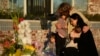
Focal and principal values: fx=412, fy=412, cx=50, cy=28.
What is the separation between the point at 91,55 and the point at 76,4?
4359 millimetres

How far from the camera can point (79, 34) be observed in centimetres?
728

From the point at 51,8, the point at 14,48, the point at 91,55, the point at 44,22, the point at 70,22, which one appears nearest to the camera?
the point at 14,48

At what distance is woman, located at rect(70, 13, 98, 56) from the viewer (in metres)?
7.10

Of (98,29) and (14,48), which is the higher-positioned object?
(14,48)

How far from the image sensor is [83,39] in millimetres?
7301

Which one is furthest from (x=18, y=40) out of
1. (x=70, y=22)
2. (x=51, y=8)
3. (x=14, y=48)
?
(x=51, y=8)

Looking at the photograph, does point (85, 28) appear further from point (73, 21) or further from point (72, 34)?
point (73, 21)

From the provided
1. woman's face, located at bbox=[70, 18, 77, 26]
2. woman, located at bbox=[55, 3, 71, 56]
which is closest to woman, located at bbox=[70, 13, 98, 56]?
woman's face, located at bbox=[70, 18, 77, 26]

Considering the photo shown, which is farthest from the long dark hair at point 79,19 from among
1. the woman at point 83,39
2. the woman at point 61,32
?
the woman at point 61,32

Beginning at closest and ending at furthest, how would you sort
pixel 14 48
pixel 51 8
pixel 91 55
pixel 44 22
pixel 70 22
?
pixel 14 48 < pixel 70 22 < pixel 91 55 < pixel 44 22 < pixel 51 8

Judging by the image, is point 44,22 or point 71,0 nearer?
point 44,22

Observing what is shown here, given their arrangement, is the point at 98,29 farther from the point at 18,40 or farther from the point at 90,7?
the point at 18,40

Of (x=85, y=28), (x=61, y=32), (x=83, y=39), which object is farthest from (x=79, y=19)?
(x=61, y=32)

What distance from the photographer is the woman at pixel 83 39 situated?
23.3 ft
